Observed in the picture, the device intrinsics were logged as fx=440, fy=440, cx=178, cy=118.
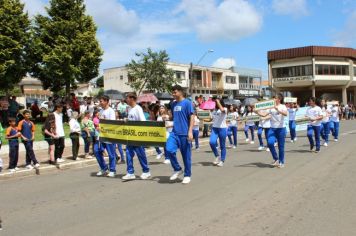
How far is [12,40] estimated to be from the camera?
950 inches

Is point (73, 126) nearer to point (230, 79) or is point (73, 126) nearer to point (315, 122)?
point (315, 122)

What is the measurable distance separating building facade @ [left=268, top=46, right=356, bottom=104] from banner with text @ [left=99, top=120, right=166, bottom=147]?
194ft

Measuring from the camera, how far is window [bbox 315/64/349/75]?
216 ft

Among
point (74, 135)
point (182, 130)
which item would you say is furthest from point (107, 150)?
point (74, 135)

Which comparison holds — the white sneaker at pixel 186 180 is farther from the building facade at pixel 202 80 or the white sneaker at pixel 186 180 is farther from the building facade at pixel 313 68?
the building facade at pixel 313 68

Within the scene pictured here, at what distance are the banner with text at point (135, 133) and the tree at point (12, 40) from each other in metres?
15.9

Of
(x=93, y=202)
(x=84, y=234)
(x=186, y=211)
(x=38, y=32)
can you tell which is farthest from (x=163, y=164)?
(x=38, y=32)

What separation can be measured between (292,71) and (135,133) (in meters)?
60.9

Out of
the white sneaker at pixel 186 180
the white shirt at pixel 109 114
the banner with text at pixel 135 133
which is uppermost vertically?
the white shirt at pixel 109 114

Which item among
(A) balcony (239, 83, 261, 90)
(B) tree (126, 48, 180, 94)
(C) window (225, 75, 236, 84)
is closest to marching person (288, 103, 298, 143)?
(B) tree (126, 48, 180, 94)

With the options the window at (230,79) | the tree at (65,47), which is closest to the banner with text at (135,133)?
the tree at (65,47)

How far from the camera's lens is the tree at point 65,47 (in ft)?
90.6

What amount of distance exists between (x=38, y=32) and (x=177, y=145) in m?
23.0

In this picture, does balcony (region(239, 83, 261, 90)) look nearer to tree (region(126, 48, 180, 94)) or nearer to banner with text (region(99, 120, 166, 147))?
tree (region(126, 48, 180, 94))
